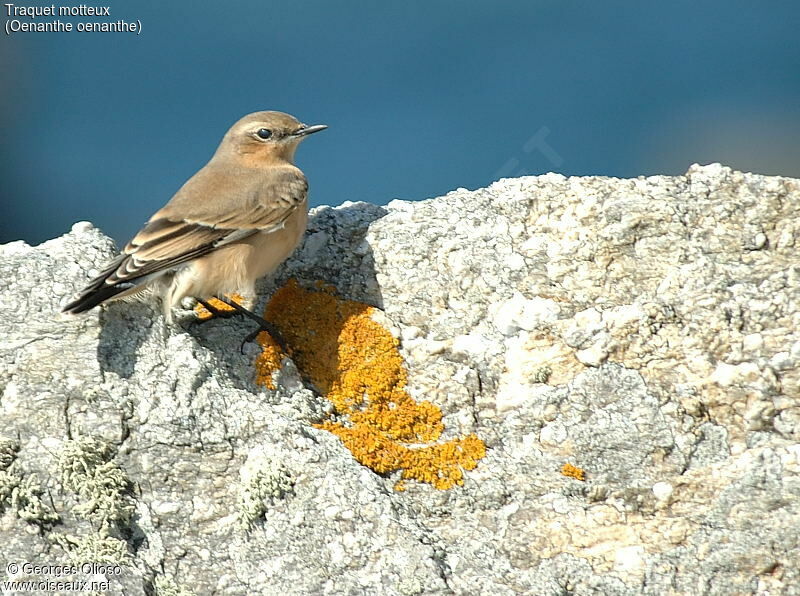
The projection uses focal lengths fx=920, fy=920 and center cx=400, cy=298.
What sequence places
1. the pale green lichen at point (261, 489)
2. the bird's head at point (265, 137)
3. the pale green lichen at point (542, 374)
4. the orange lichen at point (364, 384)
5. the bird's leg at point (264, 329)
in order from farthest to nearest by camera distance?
the bird's head at point (265, 137), the bird's leg at point (264, 329), the pale green lichen at point (542, 374), the orange lichen at point (364, 384), the pale green lichen at point (261, 489)

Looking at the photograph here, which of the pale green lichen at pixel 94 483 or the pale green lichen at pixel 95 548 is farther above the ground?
the pale green lichen at pixel 94 483

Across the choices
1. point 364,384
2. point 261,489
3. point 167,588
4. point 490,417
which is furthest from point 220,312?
point 167,588

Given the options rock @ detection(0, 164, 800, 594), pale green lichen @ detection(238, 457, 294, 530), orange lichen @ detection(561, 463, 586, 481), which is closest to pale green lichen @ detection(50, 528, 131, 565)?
rock @ detection(0, 164, 800, 594)

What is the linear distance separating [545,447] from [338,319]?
144 centimetres

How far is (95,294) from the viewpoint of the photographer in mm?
4449

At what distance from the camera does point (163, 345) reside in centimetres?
459

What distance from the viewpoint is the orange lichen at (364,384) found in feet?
14.3

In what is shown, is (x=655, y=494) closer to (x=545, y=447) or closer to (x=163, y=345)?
(x=545, y=447)

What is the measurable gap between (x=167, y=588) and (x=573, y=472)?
1.85 metres

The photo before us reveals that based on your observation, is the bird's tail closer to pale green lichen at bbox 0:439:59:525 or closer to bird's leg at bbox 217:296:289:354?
bird's leg at bbox 217:296:289:354

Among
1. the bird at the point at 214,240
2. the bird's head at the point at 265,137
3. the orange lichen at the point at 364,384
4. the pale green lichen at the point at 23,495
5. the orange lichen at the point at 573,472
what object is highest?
the bird's head at the point at 265,137

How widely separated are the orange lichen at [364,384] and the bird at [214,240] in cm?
28

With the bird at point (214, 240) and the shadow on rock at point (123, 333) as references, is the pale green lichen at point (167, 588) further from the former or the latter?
the bird at point (214, 240)

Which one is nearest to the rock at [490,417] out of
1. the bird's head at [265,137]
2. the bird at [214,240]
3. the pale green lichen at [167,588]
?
the pale green lichen at [167,588]
